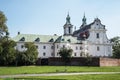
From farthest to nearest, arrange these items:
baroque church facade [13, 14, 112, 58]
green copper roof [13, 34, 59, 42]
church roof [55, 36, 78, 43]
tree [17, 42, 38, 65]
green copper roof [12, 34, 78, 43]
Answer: baroque church facade [13, 14, 112, 58] → green copper roof [13, 34, 59, 42] → green copper roof [12, 34, 78, 43] → church roof [55, 36, 78, 43] → tree [17, 42, 38, 65]

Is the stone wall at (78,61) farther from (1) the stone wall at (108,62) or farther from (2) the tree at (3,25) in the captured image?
(2) the tree at (3,25)

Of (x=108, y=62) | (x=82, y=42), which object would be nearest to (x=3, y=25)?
(x=108, y=62)

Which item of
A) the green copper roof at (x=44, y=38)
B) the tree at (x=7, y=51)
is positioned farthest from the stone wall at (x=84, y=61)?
the green copper roof at (x=44, y=38)

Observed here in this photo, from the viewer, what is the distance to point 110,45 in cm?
9050

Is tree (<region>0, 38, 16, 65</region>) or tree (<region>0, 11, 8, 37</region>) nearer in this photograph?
tree (<region>0, 11, 8, 37</region>)

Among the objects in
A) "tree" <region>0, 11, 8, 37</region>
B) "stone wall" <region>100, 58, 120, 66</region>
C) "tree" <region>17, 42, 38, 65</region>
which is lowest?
"stone wall" <region>100, 58, 120, 66</region>

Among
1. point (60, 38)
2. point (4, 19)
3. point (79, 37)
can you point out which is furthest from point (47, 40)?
point (4, 19)

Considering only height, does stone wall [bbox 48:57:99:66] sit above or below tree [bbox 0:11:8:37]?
below

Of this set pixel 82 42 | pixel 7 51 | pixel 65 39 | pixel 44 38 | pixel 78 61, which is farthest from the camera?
pixel 44 38

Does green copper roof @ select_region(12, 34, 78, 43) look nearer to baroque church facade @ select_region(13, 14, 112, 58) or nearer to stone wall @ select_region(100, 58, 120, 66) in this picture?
baroque church facade @ select_region(13, 14, 112, 58)

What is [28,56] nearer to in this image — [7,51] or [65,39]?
[7,51]

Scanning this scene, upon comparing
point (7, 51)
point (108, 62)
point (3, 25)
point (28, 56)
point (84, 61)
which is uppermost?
point (3, 25)

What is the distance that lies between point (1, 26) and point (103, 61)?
2679cm

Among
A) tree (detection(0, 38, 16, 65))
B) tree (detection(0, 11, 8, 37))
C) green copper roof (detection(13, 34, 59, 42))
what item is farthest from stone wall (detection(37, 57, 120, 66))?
tree (detection(0, 11, 8, 37))
